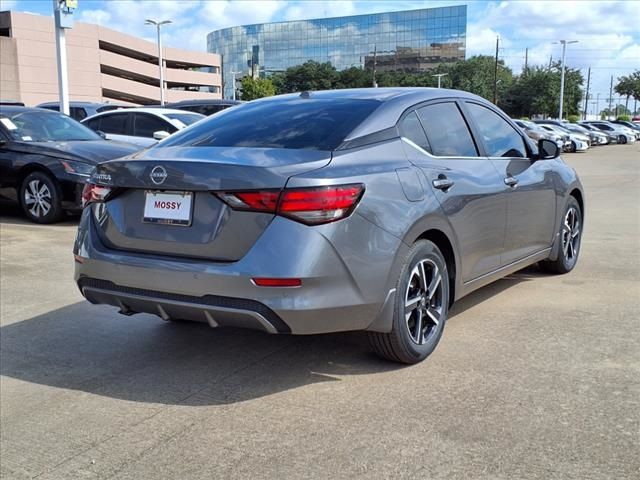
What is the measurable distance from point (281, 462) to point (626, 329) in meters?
2.81

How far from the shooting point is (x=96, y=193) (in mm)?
3893

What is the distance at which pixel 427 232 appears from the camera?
3.93 meters

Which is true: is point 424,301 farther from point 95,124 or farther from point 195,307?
point 95,124

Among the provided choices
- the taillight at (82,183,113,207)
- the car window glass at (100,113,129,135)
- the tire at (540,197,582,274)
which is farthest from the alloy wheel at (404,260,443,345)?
the car window glass at (100,113,129,135)

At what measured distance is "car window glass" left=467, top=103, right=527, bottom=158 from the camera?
16.0 feet

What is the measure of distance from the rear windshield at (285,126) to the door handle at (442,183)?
0.58 meters

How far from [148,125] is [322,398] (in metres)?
9.92

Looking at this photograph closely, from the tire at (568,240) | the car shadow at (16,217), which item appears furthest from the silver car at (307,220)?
the car shadow at (16,217)

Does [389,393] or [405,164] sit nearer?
[389,393]

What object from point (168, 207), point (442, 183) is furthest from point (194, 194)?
point (442, 183)

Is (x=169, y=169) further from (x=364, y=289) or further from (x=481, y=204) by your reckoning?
(x=481, y=204)

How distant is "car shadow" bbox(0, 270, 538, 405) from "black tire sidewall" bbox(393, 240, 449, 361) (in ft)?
0.63

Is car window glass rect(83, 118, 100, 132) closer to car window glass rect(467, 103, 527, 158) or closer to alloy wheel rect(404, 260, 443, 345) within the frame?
car window glass rect(467, 103, 527, 158)

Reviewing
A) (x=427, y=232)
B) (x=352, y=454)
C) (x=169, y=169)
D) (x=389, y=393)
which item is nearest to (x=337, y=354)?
(x=389, y=393)
